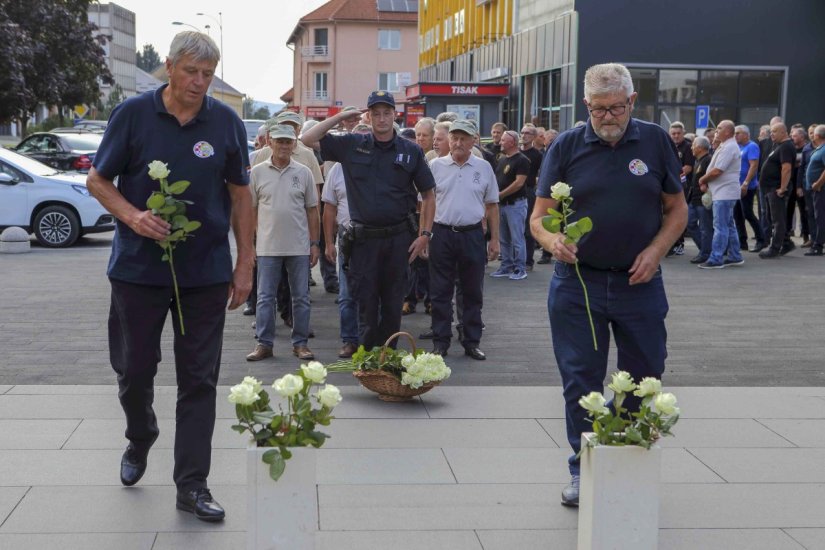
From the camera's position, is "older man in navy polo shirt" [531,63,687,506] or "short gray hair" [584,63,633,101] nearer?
"short gray hair" [584,63,633,101]

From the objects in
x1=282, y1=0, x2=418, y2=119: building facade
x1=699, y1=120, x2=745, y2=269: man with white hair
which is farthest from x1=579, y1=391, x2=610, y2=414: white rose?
x1=282, y1=0, x2=418, y2=119: building facade

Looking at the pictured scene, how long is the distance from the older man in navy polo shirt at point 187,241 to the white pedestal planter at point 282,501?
35.4 inches

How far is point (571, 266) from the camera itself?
195 inches

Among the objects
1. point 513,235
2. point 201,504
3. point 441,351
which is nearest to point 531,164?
point 513,235

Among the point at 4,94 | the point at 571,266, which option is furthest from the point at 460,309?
the point at 4,94

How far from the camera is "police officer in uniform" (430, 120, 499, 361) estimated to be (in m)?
8.91

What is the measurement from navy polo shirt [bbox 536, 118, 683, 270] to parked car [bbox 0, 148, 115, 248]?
1360cm

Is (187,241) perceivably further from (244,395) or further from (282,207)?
(282,207)

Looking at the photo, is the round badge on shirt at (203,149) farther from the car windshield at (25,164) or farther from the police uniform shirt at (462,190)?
the car windshield at (25,164)

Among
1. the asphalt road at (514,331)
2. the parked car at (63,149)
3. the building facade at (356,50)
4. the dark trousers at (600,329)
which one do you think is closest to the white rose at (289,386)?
the dark trousers at (600,329)

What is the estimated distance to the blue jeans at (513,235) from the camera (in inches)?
543

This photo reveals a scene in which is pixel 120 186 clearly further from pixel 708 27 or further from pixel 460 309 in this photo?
pixel 708 27

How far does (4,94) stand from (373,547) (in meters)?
29.8

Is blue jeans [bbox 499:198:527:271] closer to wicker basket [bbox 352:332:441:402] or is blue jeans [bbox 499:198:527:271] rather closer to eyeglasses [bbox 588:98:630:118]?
wicker basket [bbox 352:332:441:402]
